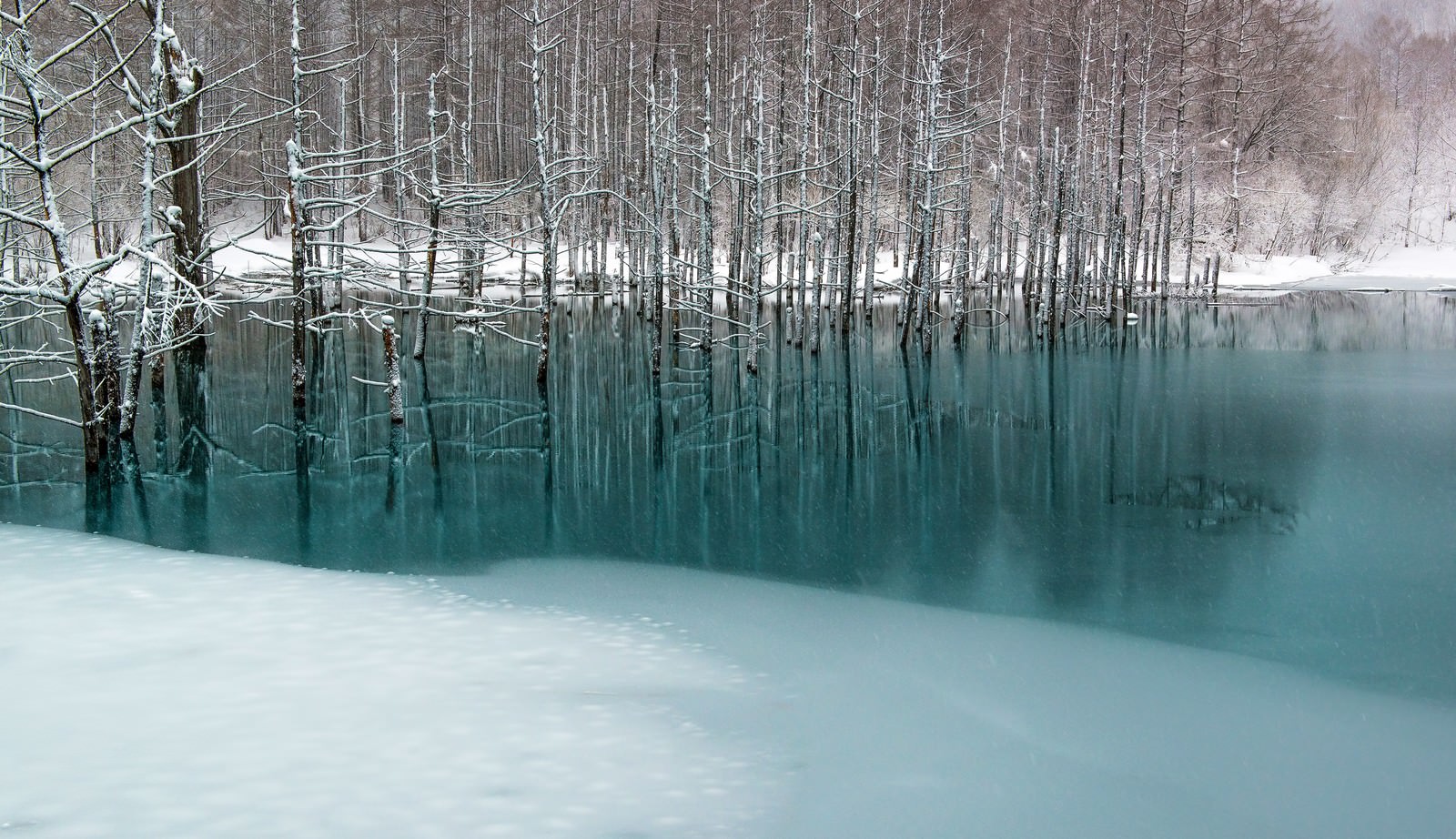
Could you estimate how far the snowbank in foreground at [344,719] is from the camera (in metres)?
5.38

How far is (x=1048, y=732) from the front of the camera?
676 cm

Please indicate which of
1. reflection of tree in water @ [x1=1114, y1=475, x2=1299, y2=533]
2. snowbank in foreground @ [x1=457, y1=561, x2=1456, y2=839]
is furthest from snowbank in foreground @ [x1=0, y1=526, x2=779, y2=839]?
reflection of tree in water @ [x1=1114, y1=475, x2=1299, y2=533]

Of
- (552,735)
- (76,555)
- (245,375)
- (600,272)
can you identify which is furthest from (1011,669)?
(600,272)

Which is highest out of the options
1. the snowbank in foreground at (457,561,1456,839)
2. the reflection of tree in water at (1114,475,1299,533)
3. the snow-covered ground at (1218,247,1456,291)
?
the snow-covered ground at (1218,247,1456,291)

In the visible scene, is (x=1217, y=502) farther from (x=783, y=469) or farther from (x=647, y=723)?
(x=647, y=723)

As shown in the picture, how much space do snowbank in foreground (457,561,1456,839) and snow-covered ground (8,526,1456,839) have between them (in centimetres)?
2

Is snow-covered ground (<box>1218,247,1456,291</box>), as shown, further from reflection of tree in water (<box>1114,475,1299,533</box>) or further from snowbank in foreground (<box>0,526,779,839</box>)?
snowbank in foreground (<box>0,526,779,839</box>)

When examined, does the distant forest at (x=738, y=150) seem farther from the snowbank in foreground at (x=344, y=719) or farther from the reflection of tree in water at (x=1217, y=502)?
the reflection of tree in water at (x=1217, y=502)

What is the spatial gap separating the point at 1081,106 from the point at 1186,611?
25.1 m

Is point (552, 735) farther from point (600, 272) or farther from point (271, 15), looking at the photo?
point (271, 15)

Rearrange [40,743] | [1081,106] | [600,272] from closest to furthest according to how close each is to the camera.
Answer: [40,743] < [1081,106] < [600,272]

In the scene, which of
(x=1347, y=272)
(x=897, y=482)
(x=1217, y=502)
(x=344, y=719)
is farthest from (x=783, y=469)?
(x=1347, y=272)

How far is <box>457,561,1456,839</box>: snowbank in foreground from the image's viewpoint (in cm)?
575

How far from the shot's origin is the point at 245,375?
861 inches
